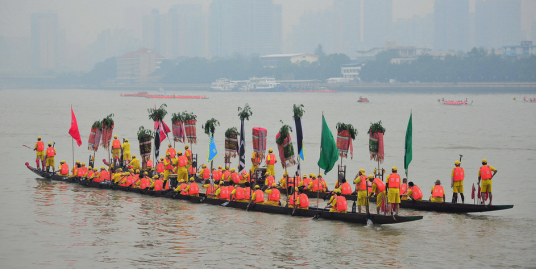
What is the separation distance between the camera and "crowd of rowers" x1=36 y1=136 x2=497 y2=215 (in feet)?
79.5

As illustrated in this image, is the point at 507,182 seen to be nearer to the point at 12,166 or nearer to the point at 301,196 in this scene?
the point at 301,196

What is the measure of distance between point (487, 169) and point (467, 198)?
255 inches

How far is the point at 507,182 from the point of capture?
37.0m

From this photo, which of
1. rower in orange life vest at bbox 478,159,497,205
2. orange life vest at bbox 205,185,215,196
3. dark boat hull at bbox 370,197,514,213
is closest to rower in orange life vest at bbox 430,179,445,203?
dark boat hull at bbox 370,197,514,213

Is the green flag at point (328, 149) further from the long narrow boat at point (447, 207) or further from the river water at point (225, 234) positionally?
the river water at point (225, 234)

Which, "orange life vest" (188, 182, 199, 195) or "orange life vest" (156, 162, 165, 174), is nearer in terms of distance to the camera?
"orange life vest" (188, 182, 199, 195)

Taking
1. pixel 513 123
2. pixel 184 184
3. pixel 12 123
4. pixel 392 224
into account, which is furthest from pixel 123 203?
pixel 513 123

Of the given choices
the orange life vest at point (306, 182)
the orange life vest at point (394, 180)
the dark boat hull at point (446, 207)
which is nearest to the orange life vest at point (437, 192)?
the dark boat hull at point (446, 207)

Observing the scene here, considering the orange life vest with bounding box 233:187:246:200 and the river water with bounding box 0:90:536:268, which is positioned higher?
the orange life vest with bounding box 233:187:246:200

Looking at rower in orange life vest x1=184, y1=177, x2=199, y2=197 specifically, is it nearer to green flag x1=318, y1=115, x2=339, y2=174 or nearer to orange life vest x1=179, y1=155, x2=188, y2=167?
orange life vest x1=179, y1=155, x2=188, y2=167

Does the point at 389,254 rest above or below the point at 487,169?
below

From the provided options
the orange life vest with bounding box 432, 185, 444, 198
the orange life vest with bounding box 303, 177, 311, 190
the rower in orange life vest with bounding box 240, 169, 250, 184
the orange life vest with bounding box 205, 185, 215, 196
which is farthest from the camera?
the rower in orange life vest with bounding box 240, 169, 250, 184

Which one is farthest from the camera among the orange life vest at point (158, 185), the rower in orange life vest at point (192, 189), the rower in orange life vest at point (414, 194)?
the orange life vest at point (158, 185)

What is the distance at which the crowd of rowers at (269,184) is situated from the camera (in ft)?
79.5
